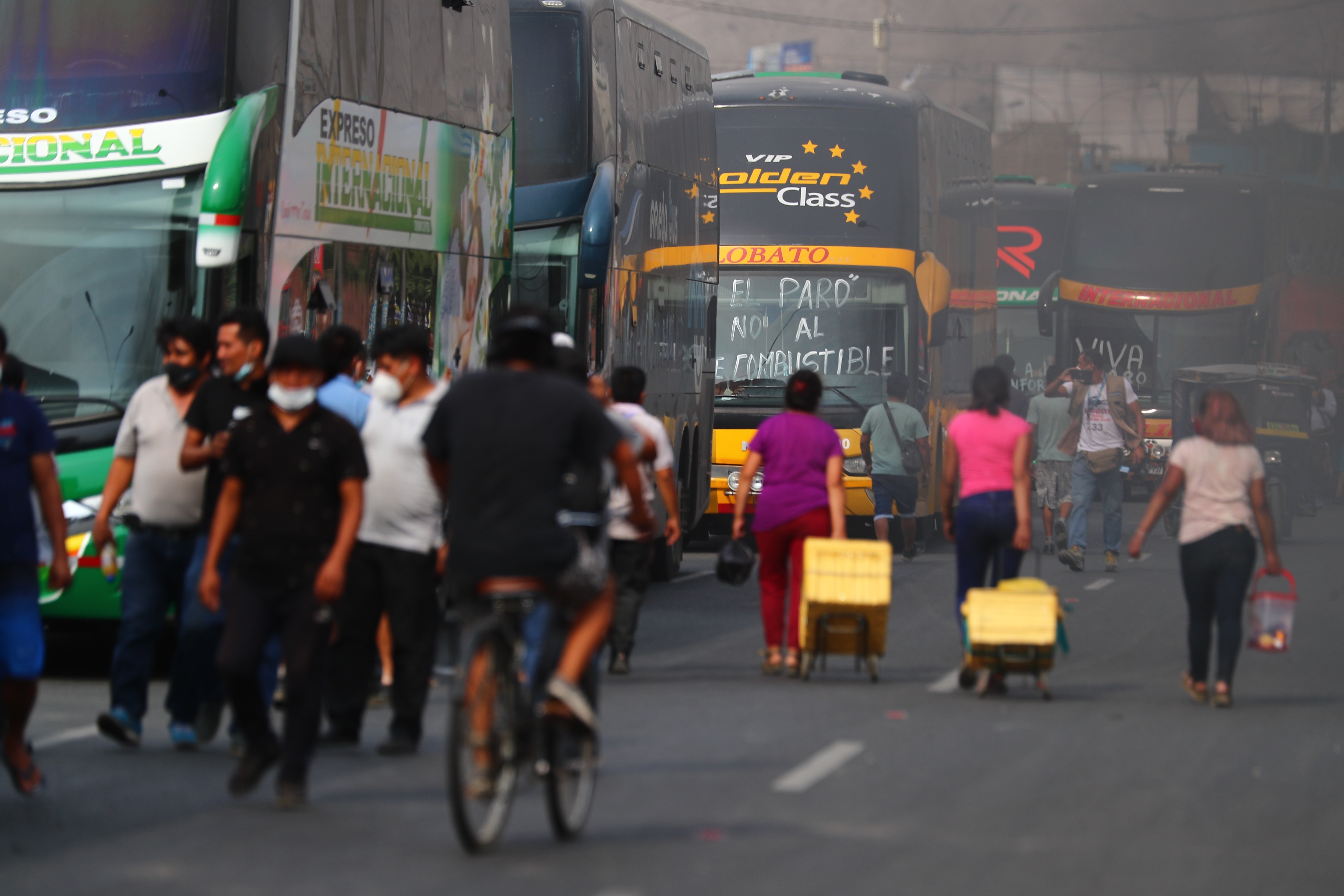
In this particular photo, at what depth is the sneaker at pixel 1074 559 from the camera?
1877cm

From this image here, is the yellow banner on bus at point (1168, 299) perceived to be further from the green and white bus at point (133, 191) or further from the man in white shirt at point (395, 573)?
the man in white shirt at point (395, 573)

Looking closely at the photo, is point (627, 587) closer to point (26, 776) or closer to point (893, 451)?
point (26, 776)

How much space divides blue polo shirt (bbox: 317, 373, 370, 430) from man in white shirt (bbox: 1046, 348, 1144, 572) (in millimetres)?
10397

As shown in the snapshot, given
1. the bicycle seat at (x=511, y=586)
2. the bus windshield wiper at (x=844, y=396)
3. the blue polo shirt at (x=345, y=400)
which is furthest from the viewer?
the bus windshield wiper at (x=844, y=396)

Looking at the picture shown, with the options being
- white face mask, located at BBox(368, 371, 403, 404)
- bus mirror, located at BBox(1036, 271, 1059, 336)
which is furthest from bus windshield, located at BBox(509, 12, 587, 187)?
bus mirror, located at BBox(1036, 271, 1059, 336)

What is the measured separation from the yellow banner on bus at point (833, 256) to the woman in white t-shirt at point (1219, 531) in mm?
10176

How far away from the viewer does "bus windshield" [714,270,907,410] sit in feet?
67.0

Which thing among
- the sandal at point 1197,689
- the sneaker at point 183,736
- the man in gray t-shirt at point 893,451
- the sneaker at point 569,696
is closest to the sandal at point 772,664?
the sandal at point 1197,689

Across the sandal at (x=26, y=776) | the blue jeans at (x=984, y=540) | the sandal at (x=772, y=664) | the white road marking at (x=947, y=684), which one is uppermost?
the blue jeans at (x=984, y=540)

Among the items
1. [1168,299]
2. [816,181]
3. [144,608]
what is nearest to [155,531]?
[144,608]

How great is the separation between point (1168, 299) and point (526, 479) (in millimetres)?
24415

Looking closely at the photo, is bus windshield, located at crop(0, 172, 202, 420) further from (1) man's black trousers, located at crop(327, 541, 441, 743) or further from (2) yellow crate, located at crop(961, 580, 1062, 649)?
(2) yellow crate, located at crop(961, 580, 1062, 649)

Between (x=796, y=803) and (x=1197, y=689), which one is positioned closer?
(x=796, y=803)

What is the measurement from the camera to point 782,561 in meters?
11.2
